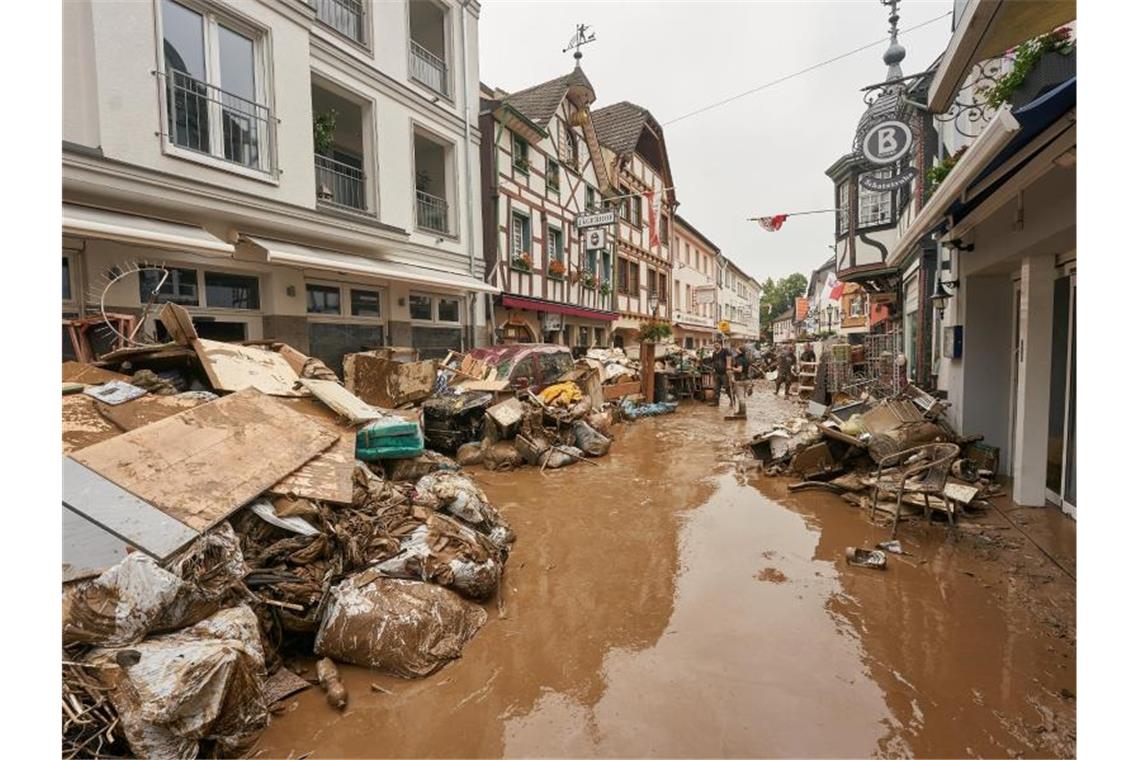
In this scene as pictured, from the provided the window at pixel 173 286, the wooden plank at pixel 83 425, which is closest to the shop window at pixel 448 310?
the window at pixel 173 286

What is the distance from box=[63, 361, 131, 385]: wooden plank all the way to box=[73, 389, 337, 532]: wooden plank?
1.33 meters

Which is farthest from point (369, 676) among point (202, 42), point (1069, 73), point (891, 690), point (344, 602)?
point (202, 42)

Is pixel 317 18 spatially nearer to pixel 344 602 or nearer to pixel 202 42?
pixel 202 42

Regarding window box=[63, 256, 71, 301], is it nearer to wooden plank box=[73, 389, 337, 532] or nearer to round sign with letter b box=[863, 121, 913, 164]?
wooden plank box=[73, 389, 337, 532]

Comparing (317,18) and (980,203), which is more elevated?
(317,18)

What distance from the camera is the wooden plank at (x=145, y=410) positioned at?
13.1 ft

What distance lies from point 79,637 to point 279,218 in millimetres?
7743

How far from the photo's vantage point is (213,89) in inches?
299

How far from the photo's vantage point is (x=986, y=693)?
2.78 m

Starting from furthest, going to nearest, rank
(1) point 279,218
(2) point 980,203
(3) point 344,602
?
(1) point 279,218 → (2) point 980,203 → (3) point 344,602

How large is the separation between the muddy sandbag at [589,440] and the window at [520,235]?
291 inches

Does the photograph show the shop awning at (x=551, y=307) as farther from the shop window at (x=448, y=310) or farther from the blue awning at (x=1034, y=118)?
the blue awning at (x=1034, y=118)

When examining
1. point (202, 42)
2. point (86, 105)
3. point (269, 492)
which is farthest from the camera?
point (202, 42)

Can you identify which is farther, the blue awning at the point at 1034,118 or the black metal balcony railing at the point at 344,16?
the black metal balcony railing at the point at 344,16
